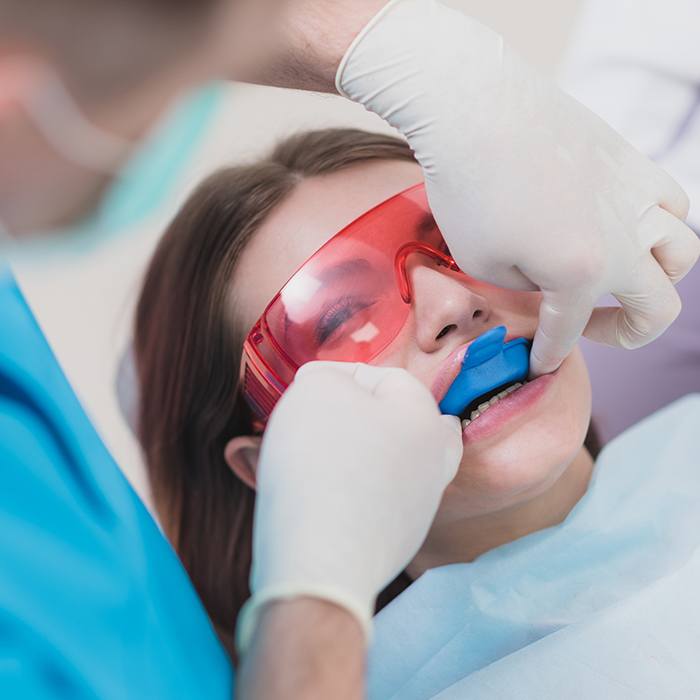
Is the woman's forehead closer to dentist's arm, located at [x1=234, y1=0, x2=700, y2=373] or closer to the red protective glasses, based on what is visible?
the red protective glasses

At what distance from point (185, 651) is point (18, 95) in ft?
1.65

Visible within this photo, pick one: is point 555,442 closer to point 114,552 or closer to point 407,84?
point 407,84

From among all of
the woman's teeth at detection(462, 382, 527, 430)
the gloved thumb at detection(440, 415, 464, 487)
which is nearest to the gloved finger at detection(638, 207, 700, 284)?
the woman's teeth at detection(462, 382, 527, 430)

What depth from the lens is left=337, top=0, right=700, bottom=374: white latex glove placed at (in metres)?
0.97

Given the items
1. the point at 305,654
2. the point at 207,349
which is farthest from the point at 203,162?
the point at 305,654

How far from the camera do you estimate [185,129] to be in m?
0.68

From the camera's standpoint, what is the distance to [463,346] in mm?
1093

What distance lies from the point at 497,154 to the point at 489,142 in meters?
0.02

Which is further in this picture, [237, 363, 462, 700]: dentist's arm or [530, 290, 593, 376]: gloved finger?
[530, 290, 593, 376]: gloved finger

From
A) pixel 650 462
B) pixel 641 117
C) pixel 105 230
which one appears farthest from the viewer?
pixel 641 117

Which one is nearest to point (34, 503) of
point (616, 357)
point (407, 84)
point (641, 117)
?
point (407, 84)

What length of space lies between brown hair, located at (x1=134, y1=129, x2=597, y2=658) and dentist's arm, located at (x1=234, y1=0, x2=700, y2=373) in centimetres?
27

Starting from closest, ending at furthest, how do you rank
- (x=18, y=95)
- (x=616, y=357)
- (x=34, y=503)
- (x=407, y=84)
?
(x=18, y=95)
(x=34, y=503)
(x=407, y=84)
(x=616, y=357)

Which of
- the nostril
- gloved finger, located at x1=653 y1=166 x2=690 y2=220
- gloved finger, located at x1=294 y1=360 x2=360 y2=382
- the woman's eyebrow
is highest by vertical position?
gloved finger, located at x1=653 y1=166 x2=690 y2=220
